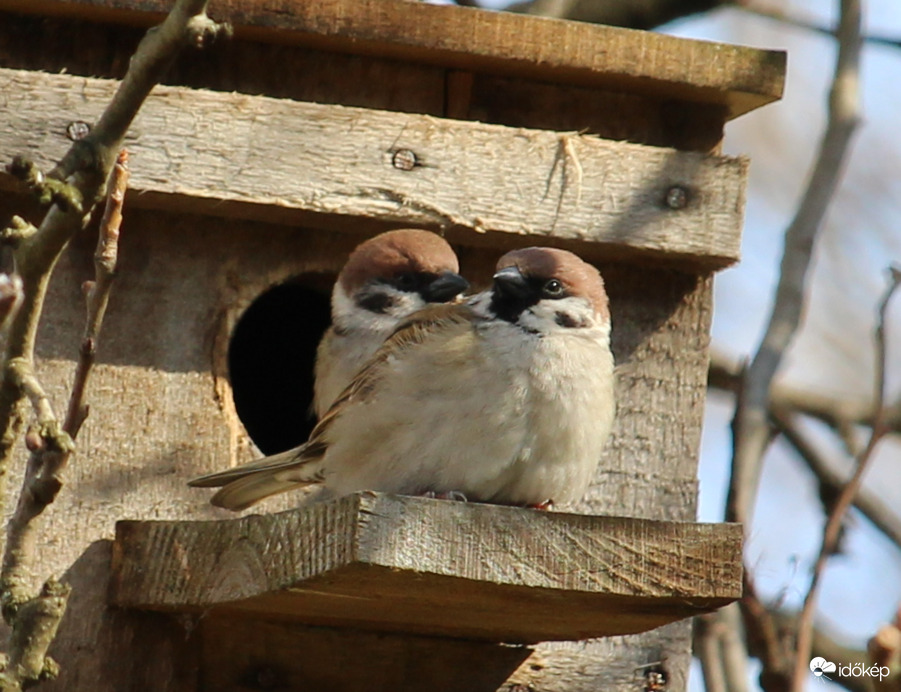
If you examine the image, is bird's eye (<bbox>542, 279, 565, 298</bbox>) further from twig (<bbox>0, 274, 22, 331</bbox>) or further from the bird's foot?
twig (<bbox>0, 274, 22, 331</bbox>)

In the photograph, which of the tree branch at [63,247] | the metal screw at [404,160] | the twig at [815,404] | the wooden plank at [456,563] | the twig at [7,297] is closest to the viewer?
the twig at [7,297]

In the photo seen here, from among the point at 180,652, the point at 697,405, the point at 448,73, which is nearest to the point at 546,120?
the point at 448,73

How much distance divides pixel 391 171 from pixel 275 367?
1.59m

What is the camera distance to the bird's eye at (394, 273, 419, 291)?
338 centimetres

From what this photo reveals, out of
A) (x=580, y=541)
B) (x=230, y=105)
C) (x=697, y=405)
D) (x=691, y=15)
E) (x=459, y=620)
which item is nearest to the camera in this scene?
(x=580, y=541)

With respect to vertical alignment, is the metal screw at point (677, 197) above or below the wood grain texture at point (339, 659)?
above

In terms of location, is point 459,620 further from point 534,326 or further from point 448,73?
point 448,73

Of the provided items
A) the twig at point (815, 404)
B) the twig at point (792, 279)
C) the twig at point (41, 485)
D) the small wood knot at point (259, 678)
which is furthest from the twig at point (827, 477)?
the twig at point (41, 485)

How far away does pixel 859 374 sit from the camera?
769cm

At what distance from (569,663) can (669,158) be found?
3.50 feet

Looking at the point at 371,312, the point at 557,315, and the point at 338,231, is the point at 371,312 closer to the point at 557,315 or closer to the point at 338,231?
the point at 338,231

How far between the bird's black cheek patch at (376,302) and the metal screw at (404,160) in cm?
36

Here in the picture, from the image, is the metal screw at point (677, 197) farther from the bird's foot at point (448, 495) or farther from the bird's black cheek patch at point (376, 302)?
the bird's foot at point (448, 495)

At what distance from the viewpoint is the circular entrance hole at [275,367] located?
14.9ft
